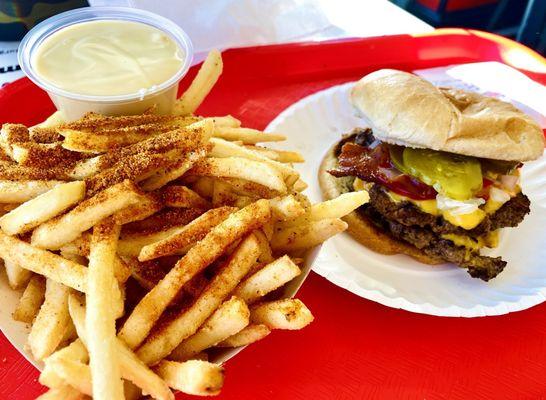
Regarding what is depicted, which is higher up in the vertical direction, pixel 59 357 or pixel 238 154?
pixel 238 154

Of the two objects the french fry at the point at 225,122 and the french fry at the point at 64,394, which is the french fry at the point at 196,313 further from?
the french fry at the point at 225,122

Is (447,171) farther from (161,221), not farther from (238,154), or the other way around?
(161,221)

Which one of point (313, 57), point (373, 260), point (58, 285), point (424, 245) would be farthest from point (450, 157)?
point (58, 285)

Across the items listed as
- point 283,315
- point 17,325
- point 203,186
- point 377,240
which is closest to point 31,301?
point 17,325

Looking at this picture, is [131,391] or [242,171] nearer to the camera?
[131,391]

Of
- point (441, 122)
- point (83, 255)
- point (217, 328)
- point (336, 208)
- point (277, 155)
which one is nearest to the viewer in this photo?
point (217, 328)

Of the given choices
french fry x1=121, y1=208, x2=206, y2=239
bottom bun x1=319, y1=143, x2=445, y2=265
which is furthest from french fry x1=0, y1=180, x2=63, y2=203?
bottom bun x1=319, y1=143, x2=445, y2=265
